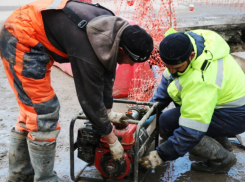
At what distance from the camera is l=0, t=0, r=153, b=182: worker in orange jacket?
2.09m

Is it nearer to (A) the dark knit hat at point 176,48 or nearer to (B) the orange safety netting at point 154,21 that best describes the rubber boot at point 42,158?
(A) the dark knit hat at point 176,48

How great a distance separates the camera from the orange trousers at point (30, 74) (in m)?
2.24

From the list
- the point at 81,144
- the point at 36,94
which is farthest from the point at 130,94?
the point at 36,94

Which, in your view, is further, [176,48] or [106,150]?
[106,150]

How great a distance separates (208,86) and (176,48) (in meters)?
0.39

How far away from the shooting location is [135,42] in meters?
2.04

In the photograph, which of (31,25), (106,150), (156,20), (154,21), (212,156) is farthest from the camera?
(156,20)

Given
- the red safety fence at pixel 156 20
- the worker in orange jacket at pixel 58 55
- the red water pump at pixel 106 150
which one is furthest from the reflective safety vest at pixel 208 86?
the red safety fence at pixel 156 20

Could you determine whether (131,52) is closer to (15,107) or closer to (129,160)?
(129,160)

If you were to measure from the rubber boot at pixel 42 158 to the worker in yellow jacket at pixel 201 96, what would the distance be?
728mm

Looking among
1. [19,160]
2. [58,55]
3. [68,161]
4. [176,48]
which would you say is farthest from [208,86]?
[19,160]

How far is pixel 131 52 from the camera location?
209 cm

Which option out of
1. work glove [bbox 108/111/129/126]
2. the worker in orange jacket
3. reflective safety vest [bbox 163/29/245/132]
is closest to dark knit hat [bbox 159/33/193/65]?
reflective safety vest [bbox 163/29/245/132]

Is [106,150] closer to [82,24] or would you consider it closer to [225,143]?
[82,24]
